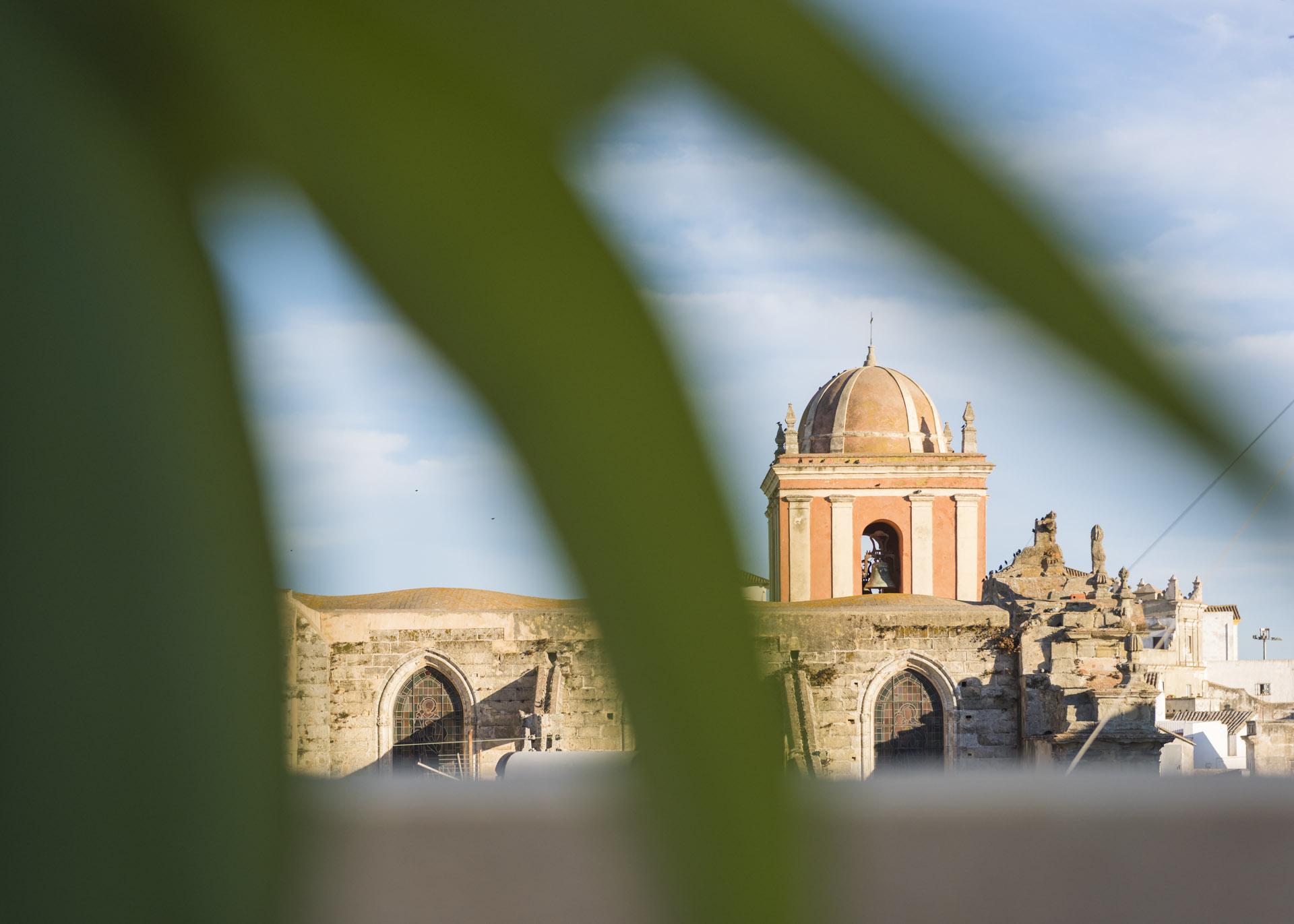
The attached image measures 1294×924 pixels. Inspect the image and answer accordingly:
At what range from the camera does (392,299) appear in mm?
222

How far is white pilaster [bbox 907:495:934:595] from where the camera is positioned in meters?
19.0

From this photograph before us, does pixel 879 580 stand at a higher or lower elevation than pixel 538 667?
higher

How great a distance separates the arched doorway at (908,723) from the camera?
53.6 feet

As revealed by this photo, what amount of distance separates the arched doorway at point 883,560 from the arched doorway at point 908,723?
2854 mm

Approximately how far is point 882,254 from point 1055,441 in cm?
4

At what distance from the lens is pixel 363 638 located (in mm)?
16703

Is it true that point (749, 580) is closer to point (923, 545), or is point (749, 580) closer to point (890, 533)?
point (923, 545)

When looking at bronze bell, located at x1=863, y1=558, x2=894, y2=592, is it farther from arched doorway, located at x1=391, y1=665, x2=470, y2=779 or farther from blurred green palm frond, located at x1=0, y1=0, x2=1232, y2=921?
blurred green palm frond, located at x1=0, y1=0, x2=1232, y2=921

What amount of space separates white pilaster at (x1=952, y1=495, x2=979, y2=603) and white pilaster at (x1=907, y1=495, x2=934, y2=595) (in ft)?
1.42

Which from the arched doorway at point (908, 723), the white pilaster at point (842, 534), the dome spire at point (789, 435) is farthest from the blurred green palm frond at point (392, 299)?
the white pilaster at point (842, 534)

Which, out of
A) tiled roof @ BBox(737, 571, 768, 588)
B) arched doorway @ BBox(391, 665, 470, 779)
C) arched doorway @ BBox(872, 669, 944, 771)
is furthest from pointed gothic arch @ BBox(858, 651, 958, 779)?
tiled roof @ BBox(737, 571, 768, 588)

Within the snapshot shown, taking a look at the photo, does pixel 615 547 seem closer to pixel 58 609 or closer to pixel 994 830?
pixel 58 609

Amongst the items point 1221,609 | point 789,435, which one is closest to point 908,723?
point 789,435

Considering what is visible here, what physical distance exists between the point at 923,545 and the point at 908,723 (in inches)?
136
